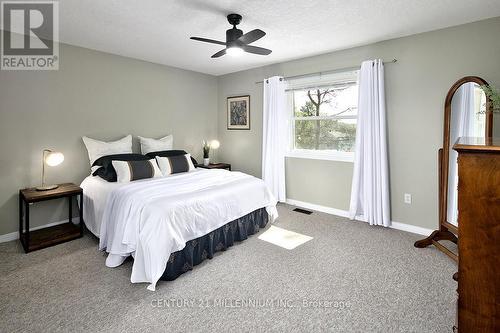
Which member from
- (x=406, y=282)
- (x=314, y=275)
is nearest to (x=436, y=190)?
(x=406, y=282)

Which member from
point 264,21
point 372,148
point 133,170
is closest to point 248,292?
point 133,170

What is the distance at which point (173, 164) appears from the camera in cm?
387

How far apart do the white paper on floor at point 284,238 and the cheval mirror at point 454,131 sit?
4.59 ft

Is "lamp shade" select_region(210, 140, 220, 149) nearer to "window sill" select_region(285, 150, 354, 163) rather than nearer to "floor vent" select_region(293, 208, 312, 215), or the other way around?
"window sill" select_region(285, 150, 354, 163)

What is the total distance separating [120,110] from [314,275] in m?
3.58

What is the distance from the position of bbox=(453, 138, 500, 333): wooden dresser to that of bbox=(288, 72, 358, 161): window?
9.57 feet

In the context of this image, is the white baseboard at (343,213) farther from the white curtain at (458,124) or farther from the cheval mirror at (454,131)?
the white curtain at (458,124)

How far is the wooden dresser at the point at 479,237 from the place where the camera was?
0.97 metres

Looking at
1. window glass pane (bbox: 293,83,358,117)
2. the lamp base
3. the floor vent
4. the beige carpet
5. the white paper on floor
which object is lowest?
the beige carpet

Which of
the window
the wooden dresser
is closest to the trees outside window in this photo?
the window

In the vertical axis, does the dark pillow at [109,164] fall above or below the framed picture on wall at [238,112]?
below

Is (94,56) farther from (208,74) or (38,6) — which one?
Result: (208,74)

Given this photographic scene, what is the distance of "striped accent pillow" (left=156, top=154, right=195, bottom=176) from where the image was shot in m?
3.79

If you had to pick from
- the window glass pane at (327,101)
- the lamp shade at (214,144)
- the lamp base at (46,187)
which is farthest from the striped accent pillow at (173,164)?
the window glass pane at (327,101)
